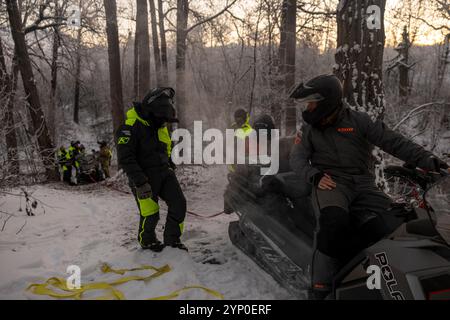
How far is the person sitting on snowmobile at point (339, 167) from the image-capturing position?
8.96ft

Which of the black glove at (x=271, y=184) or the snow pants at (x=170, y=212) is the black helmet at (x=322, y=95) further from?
the snow pants at (x=170, y=212)

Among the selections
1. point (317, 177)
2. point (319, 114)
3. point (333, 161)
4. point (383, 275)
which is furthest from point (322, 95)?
point (383, 275)

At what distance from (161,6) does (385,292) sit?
18366mm

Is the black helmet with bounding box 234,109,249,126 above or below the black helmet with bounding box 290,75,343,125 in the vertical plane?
below

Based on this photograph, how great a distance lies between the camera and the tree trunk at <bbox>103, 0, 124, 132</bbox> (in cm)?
1064

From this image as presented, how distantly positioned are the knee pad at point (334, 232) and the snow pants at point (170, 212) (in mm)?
1949

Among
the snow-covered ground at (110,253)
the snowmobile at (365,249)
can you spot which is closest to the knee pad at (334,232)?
the snowmobile at (365,249)

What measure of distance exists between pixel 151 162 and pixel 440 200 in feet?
9.40

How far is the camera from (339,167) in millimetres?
3107

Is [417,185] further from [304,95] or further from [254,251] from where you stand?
[254,251]

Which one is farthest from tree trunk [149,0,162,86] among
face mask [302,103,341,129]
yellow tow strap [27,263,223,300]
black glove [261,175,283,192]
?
face mask [302,103,341,129]

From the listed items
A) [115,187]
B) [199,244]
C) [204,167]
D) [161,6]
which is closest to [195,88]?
[161,6]

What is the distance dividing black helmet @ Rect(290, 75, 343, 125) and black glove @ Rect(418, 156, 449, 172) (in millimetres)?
796

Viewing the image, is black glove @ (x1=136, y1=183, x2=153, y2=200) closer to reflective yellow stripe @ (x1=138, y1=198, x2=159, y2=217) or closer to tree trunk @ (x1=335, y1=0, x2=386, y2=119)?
reflective yellow stripe @ (x1=138, y1=198, x2=159, y2=217)
